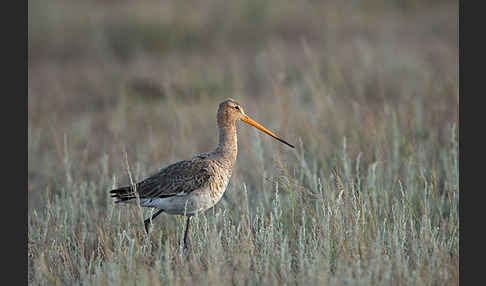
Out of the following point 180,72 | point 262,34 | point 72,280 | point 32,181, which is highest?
point 262,34

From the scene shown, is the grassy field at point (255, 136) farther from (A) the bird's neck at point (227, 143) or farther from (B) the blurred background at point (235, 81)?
(A) the bird's neck at point (227, 143)

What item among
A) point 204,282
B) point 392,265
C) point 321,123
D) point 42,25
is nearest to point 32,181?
point 321,123

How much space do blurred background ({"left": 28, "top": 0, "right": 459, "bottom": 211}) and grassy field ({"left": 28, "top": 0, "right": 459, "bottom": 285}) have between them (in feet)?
0.14

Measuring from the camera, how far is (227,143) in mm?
5281

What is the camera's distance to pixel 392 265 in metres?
3.86

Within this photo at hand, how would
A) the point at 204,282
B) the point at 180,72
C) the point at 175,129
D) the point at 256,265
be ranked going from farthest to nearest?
the point at 180,72 → the point at 175,129 → the point at 256,265 → the point at 204,282

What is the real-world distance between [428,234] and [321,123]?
3334 mm

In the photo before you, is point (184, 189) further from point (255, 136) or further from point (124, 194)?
point (255, 136)

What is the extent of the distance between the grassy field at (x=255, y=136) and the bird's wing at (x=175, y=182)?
0.23 m

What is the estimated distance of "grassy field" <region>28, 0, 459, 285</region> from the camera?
4.03 metres

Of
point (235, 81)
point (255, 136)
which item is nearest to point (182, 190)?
point (255, 136)

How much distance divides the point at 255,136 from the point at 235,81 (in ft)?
9.43

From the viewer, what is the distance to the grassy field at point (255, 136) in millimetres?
4031

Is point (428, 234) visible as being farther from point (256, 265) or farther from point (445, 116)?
point (445, 116)
